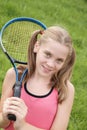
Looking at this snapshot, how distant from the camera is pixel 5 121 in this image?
2.72m

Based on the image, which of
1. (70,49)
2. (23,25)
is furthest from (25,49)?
(70,49)

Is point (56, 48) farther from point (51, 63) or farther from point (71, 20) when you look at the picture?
point (71, 20)

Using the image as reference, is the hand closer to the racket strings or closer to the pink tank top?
the pink tank top

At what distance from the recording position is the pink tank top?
9.17 feet

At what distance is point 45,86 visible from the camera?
285 cm

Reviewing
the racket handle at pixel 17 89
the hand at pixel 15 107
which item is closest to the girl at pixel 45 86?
the racket handle at pixel 17 89

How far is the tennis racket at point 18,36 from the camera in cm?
304

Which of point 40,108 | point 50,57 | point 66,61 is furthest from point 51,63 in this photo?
point 40,108

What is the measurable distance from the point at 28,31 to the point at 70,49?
65 cm

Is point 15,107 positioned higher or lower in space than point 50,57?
lower

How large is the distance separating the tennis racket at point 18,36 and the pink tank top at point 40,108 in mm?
292

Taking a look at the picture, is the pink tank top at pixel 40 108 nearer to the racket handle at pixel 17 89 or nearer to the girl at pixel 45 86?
the girl at pixel 45 86

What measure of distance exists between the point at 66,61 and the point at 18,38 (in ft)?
2.05

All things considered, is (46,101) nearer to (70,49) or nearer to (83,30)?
(70,49)
